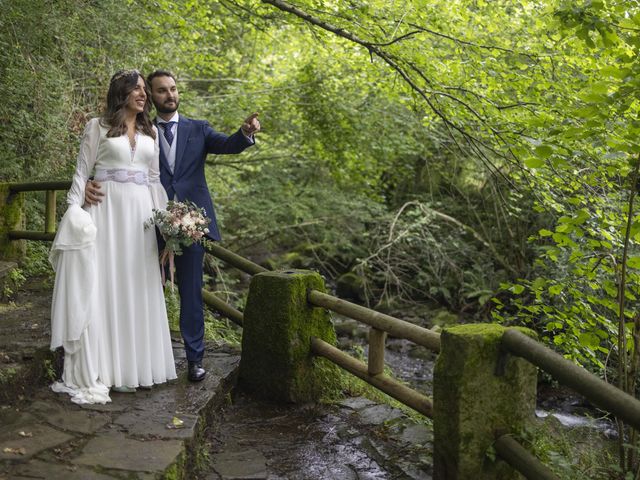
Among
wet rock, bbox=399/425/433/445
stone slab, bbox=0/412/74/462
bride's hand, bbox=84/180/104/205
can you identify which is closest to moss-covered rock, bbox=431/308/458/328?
wet rock, bbox=399/425/433/445

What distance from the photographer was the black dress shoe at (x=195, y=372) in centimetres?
430

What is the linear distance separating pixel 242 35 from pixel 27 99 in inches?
198

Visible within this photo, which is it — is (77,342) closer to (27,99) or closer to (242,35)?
(27,99)

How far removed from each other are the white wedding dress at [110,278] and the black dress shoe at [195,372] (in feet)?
0.42

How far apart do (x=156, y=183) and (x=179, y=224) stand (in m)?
0.50

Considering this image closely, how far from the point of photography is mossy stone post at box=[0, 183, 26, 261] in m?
6.30

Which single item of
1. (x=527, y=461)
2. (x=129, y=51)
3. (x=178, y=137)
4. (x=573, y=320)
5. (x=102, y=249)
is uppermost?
(x=129, y=51)

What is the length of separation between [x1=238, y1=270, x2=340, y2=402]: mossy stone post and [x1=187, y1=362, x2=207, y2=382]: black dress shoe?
0.40 m

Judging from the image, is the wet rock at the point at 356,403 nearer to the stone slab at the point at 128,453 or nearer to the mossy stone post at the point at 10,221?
the stone slab at the point at 128,453

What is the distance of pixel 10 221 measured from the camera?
638 centimetres

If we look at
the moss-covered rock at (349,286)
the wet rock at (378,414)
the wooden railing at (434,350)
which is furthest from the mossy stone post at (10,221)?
the moss-covered rock at (349,286)

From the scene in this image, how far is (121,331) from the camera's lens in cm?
406

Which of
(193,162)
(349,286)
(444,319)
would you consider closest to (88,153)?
(193,162)

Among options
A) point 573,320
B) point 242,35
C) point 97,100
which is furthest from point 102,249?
point 242,35
